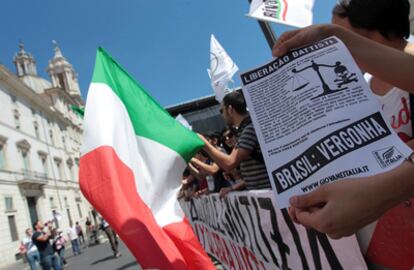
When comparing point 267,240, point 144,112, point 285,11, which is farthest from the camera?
point 285,11

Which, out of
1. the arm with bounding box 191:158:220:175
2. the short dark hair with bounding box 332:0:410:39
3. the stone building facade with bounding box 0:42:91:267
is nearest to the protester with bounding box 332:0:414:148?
the short dark hair with bounding box 332:0:410:39

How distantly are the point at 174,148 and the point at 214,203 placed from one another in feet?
4.95

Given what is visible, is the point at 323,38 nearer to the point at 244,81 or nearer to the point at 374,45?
the point at 374,45

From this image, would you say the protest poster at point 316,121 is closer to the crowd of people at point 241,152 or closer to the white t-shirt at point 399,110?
the white t-shirt at point 399,110

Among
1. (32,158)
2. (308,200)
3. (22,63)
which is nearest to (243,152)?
(308,200)

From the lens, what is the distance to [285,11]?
11.3ft

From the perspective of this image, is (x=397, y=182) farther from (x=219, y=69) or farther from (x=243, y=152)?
(x=219, y=69)

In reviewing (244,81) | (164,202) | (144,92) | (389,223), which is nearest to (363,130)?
(244,81)

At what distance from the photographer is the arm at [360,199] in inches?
29.6

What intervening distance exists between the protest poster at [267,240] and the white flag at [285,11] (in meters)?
1.61

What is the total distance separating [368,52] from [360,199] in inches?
17.0

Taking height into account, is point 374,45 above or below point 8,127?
below

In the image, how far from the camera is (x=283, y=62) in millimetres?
1053

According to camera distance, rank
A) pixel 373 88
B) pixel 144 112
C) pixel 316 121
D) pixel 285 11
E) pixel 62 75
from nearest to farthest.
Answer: pixel 316 121, pixel 373 88, pixel 144 112, pixel 285 11, pixel 62 75
